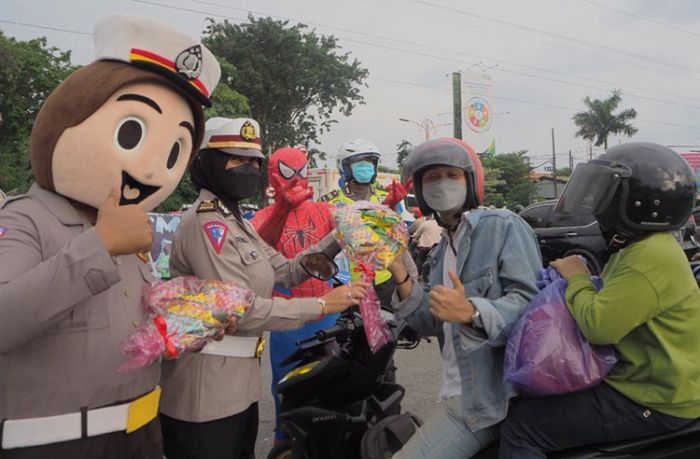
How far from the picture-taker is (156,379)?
5.82 ft

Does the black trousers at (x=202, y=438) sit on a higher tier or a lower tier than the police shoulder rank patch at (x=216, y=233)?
lower

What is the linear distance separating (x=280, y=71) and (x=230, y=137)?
85.3 feet

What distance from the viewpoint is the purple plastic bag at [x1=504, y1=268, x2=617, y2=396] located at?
1669 mm

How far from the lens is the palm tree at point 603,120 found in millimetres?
39469

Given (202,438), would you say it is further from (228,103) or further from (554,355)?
(228,103)

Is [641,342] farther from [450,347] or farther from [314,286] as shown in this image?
[314,286]

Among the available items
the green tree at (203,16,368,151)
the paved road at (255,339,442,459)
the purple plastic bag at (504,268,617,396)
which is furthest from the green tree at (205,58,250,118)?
the purple plastic bag at (504,268,617,396)

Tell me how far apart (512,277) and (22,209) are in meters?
1.49

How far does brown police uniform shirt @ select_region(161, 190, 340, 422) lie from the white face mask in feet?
1.97

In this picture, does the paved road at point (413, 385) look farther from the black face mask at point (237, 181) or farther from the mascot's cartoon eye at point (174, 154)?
the mascot's cartoon eye at point (174, 154)

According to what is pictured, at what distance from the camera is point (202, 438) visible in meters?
2.04

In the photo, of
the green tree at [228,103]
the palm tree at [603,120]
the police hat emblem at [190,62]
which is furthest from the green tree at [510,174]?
the police hat emblem at [190,62]

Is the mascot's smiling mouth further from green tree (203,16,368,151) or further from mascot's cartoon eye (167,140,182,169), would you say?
green tree (203,16,368,151)

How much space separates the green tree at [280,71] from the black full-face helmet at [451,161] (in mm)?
24738
